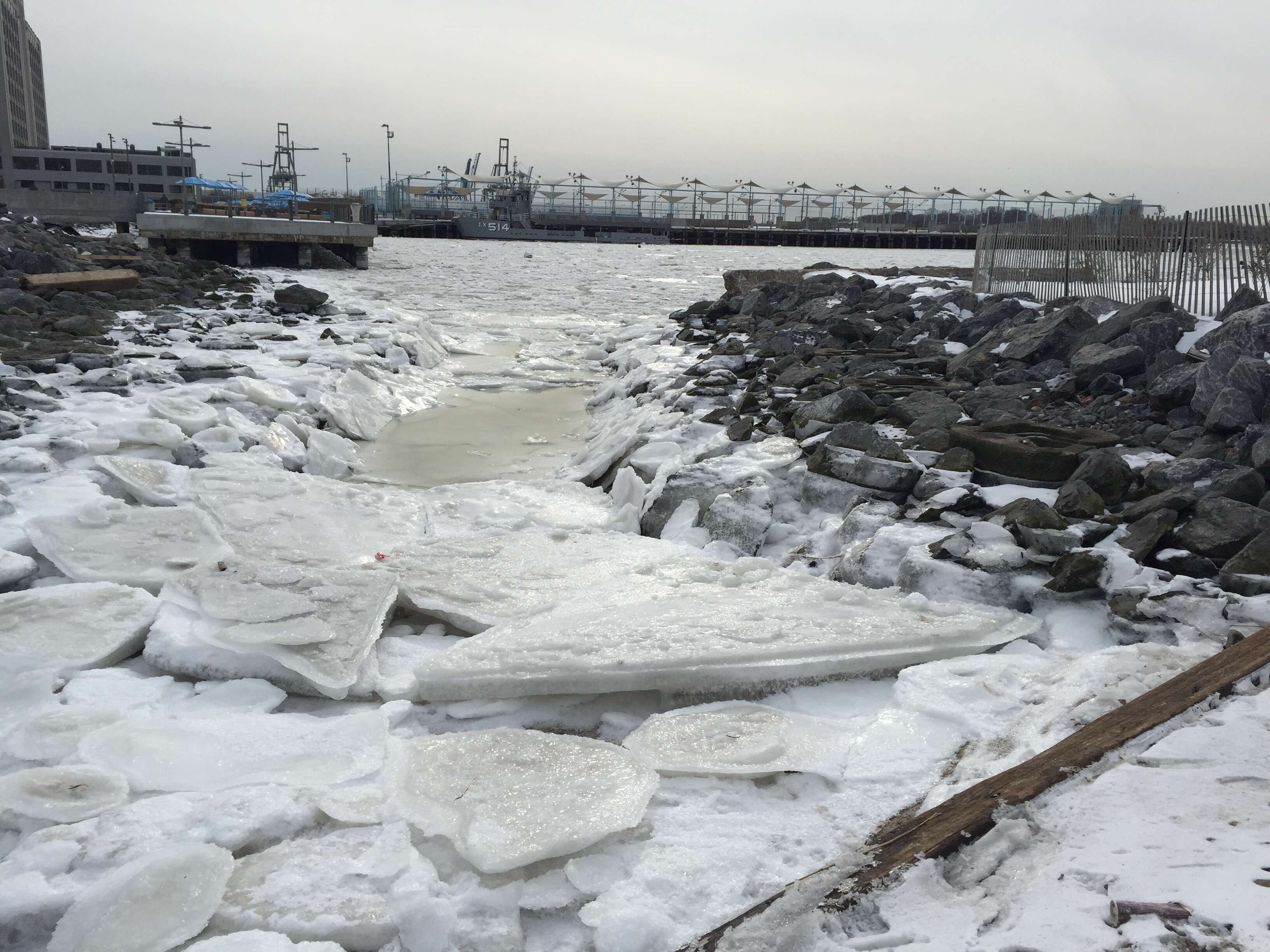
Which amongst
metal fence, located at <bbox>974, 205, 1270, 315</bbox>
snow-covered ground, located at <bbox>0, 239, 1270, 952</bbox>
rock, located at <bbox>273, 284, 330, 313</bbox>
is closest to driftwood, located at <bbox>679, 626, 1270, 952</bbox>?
snow-covered ground, located at <bbox>0, 239, 1270, 952</bbox>

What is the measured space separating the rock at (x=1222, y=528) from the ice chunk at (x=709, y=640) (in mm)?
761

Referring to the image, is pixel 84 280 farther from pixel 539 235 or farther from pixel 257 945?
pixel 539 235

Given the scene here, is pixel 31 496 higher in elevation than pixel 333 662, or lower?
higher

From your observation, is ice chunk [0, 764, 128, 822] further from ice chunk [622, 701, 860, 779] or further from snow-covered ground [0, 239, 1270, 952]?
ice chunk [622, 701, 860, 779]

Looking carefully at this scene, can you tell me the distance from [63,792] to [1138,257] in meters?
9.22

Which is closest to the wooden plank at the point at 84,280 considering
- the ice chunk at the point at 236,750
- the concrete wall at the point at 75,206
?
the ice chunk at the point at 236,750

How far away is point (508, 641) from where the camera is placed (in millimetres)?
3172

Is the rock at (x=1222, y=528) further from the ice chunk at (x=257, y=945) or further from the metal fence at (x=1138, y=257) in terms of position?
the metal fence at (x=1138, y=257)

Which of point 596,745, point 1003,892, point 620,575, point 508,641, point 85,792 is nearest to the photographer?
point 1003,892

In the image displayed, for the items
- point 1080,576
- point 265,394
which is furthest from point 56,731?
point 265,394

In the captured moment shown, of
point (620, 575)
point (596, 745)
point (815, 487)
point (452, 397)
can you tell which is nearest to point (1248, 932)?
point (596, 745)

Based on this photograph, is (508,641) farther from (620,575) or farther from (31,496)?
(31,496)

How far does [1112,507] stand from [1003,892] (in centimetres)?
286

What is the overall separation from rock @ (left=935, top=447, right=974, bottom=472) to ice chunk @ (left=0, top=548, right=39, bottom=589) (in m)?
4.20
